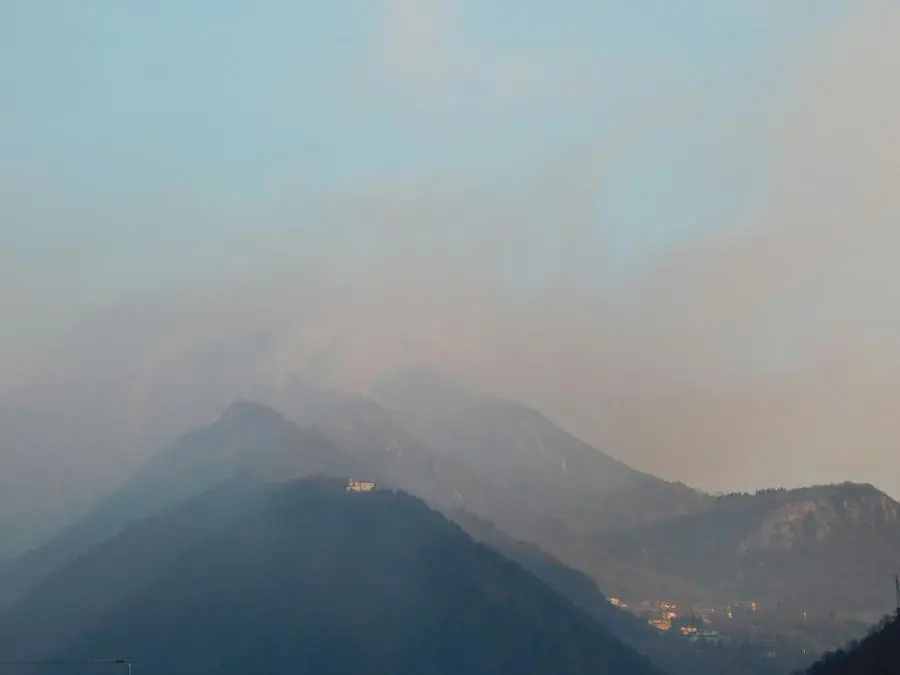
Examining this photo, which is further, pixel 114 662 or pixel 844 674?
pixel 114 662

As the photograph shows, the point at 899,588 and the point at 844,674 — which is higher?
the point at 899,588

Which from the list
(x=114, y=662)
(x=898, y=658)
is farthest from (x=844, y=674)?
(x=114, y=662)

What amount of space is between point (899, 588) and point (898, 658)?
209 feet

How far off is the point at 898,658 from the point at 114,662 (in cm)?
11963

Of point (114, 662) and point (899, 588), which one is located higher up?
point (899, 588)

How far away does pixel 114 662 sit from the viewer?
19988 cm

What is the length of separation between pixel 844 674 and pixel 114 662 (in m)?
112

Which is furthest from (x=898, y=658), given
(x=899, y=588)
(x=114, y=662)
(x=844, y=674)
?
(x=114, y=662)

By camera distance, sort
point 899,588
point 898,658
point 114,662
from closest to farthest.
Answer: point 898,658, point 899,588, point 114,662

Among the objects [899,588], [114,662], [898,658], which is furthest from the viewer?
[114,662]

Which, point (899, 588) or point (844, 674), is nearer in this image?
point (844, 674)

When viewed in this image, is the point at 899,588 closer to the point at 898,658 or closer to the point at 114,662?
the point at 898,658

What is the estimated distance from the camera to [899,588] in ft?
614

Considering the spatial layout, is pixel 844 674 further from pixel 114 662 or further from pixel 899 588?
pixel 114 662
